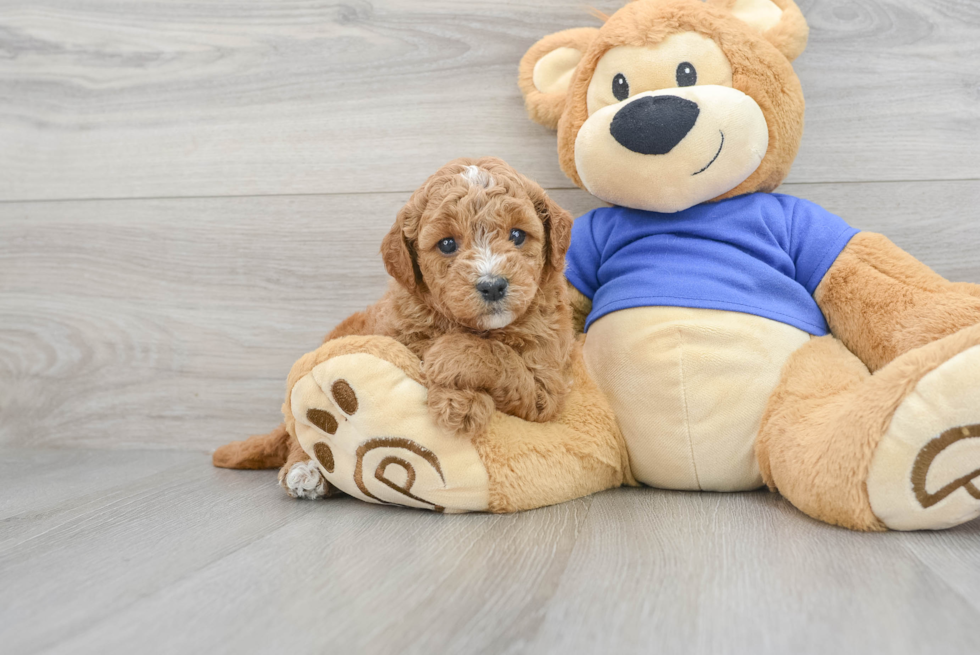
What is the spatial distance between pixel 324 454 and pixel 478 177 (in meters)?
0.41

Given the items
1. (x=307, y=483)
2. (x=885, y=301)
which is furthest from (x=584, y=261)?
(x=307, y=483)

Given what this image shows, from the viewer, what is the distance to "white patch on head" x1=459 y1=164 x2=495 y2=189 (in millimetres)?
839

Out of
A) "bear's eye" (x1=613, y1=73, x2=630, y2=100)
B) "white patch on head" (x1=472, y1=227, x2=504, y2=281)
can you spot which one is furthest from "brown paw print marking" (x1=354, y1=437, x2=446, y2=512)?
"bear's eye" (x1=613, y1=73, x2=630, y2=100)

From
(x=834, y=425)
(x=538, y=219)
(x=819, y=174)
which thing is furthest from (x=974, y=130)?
(x=538, y=219)

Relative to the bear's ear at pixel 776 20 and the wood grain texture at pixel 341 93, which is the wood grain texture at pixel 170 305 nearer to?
the wood grain texture at pixel 341 93

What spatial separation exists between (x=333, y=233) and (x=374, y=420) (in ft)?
1.88

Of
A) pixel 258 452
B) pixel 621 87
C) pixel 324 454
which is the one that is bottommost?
pixel 258 452

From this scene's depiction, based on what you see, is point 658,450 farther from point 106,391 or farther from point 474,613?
point 106,391

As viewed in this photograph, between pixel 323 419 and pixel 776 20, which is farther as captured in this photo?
pixel 776 20

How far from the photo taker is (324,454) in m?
0.91

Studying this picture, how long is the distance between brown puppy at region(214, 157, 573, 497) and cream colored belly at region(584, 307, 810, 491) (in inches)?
4.3

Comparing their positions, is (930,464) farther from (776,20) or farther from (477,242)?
(776,20)

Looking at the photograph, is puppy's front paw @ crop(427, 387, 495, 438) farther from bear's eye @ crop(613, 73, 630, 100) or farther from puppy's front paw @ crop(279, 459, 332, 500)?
bear's eye @ crop(613, 73, 630, 100)

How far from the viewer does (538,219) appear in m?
0.86
